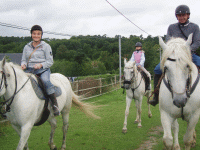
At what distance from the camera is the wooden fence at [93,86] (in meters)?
13.3

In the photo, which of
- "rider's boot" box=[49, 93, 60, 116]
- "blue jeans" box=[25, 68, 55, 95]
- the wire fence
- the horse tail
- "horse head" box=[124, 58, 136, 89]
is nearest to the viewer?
"blue jeans" box=[25, 68, 55, 95]

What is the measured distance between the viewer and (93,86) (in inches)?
623

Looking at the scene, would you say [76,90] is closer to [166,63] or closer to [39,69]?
[39,69]

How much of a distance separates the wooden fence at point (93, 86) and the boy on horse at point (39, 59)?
7.82m

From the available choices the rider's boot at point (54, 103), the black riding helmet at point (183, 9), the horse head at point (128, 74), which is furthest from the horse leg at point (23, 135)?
the horse head at point (128, 74)

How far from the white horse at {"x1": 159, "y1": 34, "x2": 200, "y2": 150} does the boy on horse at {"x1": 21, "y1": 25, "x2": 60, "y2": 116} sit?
2.15 metres

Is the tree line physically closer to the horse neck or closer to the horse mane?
the horse neck

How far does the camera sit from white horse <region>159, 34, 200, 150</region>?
113 inches

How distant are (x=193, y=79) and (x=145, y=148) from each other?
2.40 metres

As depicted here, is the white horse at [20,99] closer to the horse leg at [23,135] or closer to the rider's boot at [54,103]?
the horse leg at [23,135]

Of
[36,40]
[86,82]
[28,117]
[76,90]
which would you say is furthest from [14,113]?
[86,82]

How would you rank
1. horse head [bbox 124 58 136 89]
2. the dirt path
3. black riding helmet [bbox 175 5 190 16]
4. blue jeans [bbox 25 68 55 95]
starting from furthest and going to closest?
horse head [bbox 124 58 136 89]
the dirt path
blue jeans [bbox 25 68 55 95]
black riding helmet [bbox 175 5 190 16]

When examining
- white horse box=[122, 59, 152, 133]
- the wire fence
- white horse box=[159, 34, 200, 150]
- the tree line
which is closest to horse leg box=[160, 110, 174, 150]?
white horse box=[159, 34, 200, 150]

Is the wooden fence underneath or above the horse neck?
underneath
